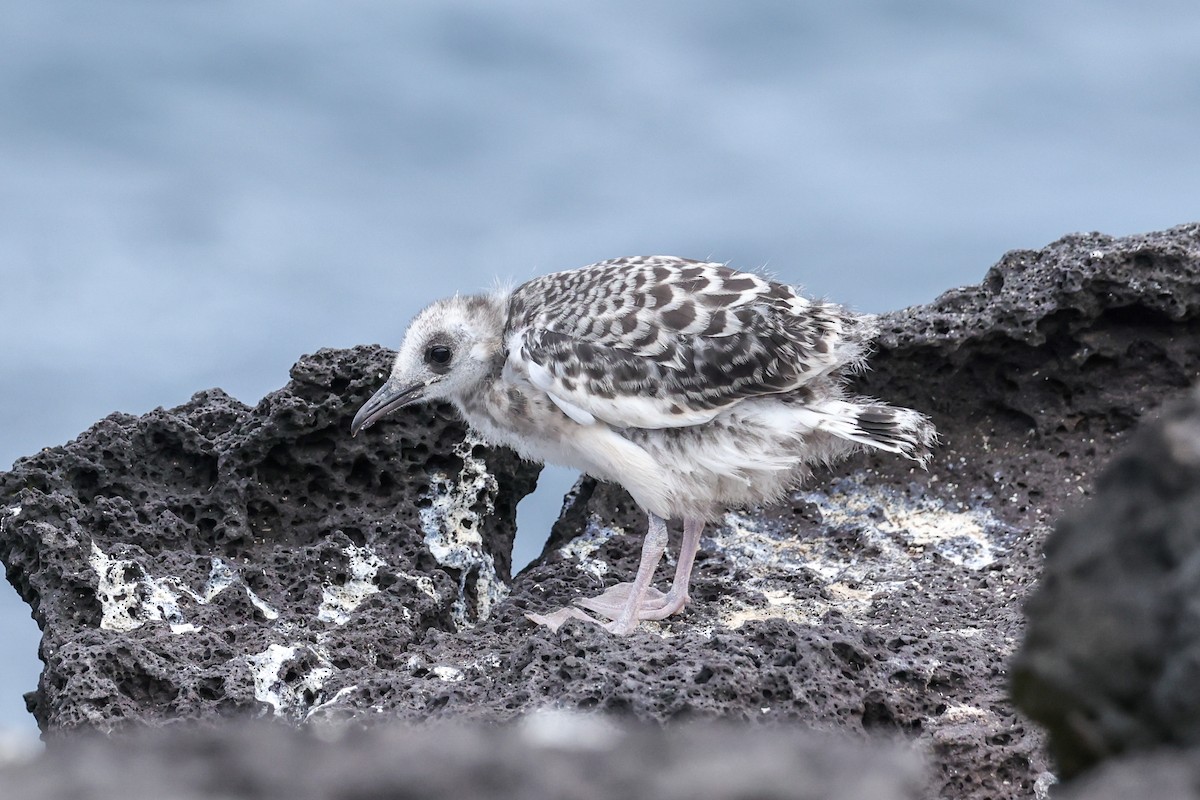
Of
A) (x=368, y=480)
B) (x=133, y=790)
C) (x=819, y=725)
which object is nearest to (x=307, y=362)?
(x=368, y=480)

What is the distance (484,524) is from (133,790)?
633 cm

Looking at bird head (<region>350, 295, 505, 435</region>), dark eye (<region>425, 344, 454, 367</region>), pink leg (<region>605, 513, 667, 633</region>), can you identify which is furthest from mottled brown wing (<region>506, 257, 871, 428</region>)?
pink leg (<region>605, 513, 667, 633</region>)

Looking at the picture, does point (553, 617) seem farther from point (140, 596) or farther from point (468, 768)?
point (468, 768)

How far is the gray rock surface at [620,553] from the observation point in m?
6.26

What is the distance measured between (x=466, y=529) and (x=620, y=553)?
1.01 metres

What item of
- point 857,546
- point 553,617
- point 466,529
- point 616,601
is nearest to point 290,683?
point 553,617

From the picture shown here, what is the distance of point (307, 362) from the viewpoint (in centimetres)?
838

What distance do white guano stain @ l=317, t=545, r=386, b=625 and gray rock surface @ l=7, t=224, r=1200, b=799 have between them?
0.03 metres

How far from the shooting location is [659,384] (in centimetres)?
718

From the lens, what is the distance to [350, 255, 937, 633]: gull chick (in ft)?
23.6

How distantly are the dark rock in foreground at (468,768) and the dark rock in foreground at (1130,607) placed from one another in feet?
1.59

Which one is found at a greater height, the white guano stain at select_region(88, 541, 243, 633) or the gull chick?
the gull chick

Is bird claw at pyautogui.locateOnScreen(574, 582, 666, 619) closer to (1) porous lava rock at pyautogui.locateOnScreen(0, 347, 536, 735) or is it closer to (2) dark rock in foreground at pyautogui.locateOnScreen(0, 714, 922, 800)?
(1) porous lava rock at pyautogui.locateOnScreen(0, 347, 536, 735)

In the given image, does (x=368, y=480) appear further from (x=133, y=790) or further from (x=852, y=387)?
(x=133, y=790)
